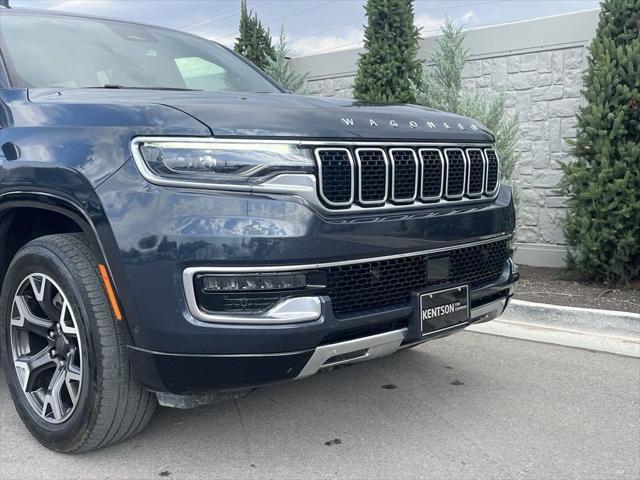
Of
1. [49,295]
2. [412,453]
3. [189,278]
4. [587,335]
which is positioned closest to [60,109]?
[49,295]

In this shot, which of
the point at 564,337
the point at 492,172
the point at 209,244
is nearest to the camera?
the point at 209,244

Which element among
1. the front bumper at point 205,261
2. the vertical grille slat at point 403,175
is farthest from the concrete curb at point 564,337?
the front bumper at point 205,261

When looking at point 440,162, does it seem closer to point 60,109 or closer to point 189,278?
point 189,278

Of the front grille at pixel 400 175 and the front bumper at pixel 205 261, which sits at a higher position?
the front grille at pixel 400 175

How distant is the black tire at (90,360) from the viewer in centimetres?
259

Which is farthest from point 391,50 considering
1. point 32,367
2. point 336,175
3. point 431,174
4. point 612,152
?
point 32,367

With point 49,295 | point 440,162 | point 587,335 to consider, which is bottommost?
point 587,335

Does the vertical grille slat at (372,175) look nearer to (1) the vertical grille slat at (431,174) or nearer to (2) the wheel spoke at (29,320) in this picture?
(1) the vertical grille slat at (431,174)

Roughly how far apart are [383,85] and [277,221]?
229 inches

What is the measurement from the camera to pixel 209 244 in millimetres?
2355

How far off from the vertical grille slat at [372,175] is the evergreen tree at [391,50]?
17.0 ft

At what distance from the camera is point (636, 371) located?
4078mm

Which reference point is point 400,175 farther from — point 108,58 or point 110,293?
point 108,58

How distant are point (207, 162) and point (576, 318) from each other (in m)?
3.63
